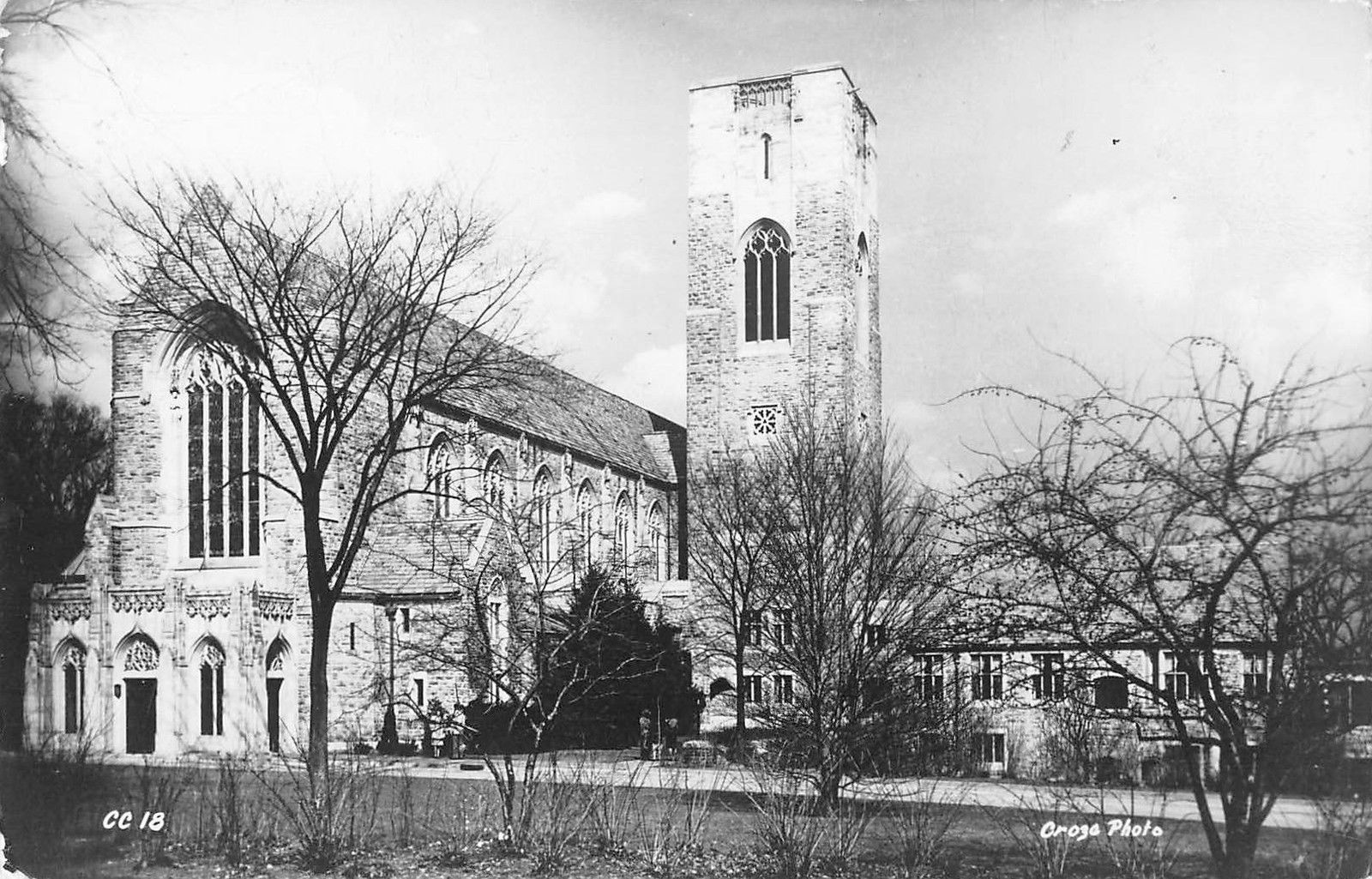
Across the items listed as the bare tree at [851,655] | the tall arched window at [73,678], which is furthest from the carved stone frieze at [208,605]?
the bare tree at [851,655]

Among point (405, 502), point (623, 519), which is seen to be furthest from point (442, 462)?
point (623, 519)

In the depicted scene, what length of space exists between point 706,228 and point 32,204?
115 ft

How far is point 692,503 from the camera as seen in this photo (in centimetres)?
4306

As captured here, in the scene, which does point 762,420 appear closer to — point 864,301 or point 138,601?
point 864,301

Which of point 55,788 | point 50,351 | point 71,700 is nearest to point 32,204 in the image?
point 50,351

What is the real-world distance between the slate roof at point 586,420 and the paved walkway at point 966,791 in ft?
43.7

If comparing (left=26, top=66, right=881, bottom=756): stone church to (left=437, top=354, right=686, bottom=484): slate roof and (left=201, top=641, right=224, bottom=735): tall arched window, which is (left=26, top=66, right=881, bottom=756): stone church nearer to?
(left=201, top=641, right=224, bottom=735): tall arched window

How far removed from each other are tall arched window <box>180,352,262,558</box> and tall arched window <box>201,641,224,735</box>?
327 centimetres

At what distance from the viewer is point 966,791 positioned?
56.4ft

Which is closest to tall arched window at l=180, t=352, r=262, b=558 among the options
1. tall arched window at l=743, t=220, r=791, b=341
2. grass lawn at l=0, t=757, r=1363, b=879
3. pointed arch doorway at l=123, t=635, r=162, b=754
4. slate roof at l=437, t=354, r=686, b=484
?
pointed arch doorway at l=123, t=635, r=162, b=754

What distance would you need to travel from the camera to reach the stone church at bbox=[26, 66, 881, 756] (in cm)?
2955

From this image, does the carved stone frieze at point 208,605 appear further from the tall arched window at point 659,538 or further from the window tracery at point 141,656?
the tall arched window at point 659,538

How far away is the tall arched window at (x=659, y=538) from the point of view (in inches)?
2125

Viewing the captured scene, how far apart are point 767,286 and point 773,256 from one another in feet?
3.81
